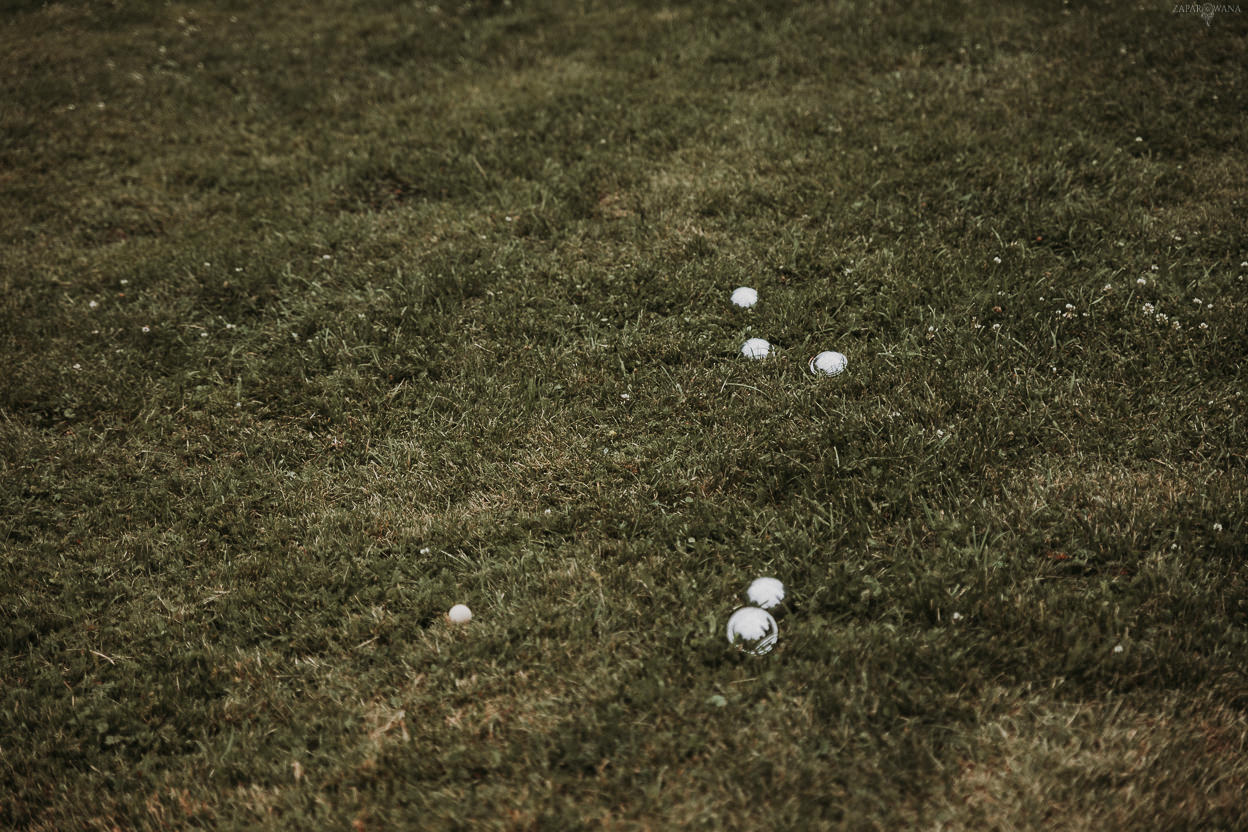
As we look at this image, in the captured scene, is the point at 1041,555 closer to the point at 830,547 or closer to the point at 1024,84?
the point at 830,547

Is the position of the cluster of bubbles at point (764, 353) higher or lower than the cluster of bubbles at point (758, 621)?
higher

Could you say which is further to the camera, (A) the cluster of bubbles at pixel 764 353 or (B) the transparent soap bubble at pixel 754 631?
(A) the cluster of bubbles at pixel 764 353

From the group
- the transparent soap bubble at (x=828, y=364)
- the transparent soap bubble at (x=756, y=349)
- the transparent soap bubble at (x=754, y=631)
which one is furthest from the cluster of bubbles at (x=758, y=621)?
the transparent soap bubble at (x=756, y=349)

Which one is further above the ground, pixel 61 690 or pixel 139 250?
pixel 139 250

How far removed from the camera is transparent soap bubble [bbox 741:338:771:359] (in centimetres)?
389

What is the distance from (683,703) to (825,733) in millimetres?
444

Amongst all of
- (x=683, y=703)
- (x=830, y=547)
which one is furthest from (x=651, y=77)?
(x=683, y=703)

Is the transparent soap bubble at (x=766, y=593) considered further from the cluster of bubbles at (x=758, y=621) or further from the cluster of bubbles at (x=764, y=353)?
the cluster of bubbles at (x=764, y=353)

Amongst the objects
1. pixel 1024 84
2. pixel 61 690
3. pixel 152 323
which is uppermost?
pixel 1024 84

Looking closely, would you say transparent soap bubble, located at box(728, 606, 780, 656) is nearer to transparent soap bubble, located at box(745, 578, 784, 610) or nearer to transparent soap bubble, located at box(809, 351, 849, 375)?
transparent soap bubble, located at box(745, 578, 784, 610)

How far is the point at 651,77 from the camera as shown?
21.7ft

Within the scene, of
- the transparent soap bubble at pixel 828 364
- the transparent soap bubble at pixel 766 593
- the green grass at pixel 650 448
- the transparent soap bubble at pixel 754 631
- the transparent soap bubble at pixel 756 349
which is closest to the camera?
the green grass at pixel 650 448

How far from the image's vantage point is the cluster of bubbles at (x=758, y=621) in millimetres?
2658

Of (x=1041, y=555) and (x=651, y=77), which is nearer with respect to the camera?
(x=1041, y=555)
